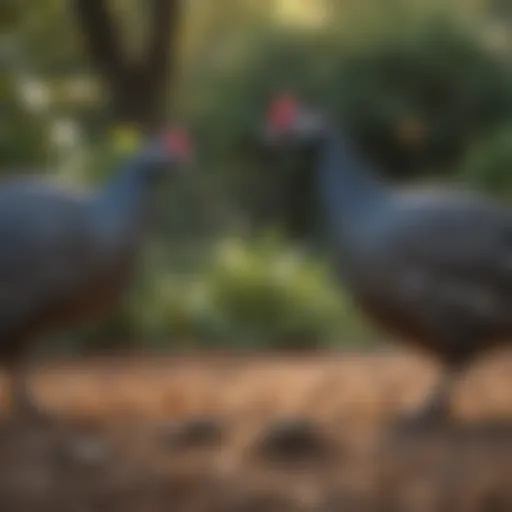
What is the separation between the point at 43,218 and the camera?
4.30 metres

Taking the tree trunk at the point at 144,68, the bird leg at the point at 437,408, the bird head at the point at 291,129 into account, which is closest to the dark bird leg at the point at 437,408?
the bird leg at the point at 437,408

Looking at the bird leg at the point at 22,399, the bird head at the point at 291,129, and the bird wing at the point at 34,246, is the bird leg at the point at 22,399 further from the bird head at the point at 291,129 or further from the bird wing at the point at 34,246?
the bird head at the point at 291,129

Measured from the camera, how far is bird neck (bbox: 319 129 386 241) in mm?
4348

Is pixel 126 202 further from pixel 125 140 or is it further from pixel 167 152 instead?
pixel 125 140

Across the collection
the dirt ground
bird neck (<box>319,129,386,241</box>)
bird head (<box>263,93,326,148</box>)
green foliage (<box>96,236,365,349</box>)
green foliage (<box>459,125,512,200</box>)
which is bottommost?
the dirt ground

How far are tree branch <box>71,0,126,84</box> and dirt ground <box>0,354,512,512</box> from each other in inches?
93.9

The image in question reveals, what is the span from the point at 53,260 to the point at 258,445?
892mm

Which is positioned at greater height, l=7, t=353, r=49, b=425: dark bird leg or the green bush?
the green bush

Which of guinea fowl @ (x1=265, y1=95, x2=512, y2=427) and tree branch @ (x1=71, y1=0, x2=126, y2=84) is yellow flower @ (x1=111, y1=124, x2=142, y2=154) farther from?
guinea fowl @ (x1=265, y1=95, x2=512, y2=427)

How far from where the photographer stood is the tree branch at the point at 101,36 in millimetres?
6957

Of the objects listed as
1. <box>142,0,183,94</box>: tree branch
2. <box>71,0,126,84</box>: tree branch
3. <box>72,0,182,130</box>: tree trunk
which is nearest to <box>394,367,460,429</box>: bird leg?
<box>71,0,126,84</box>: tree branch

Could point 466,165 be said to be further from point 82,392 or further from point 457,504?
point 457,504

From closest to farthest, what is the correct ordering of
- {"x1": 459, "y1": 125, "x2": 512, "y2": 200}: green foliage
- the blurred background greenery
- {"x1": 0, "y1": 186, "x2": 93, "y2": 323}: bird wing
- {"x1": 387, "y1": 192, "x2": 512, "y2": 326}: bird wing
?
{"x1": 387, "y1": 192, "x2": 512, "y2": 326}: bird wing, {"x1": 0, "y1": 186, "x2": 93, "y2": 323}: bird wing, {"x1": 459, "y1": 125, "x2": 512, "y2": 200}: green foliage, the blurred background greenery

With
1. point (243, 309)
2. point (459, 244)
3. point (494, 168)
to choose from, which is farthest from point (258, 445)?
point (494, 168)
